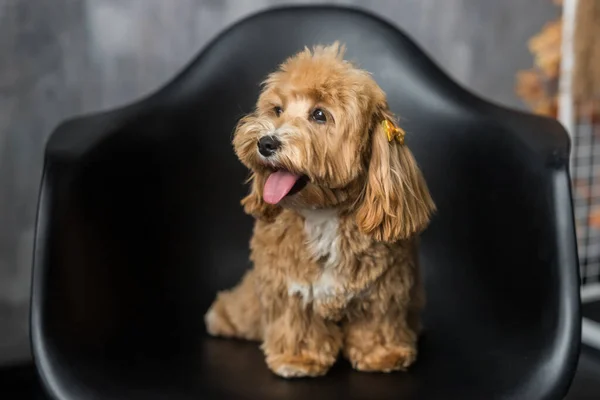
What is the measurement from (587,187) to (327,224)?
4.43 ft

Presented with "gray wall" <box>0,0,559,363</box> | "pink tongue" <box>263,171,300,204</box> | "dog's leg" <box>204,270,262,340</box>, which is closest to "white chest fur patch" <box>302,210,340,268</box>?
"pink tongue" <box>263,171,300,204</box>

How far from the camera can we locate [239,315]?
1310 millimetres

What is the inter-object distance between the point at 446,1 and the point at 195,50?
73 cm

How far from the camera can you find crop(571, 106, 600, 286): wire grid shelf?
2.12 m

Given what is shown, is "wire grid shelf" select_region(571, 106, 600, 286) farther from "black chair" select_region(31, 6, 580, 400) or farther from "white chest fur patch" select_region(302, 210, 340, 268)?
"white chest fur patch" select_region(302, 210, 340, 268)

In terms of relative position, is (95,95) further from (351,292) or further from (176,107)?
(351,292)

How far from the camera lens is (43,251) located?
1176 mm

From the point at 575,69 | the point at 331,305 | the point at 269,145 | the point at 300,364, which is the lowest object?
the point at 300,364

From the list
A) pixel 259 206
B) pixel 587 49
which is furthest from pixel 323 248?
pixel 587 49

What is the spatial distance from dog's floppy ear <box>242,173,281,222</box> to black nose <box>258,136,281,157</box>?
4.7 inches

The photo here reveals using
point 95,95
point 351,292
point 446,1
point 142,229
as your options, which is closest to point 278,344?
point 351,292

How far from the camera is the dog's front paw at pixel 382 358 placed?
1181 mm

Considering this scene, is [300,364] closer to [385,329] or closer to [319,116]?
[385,329]

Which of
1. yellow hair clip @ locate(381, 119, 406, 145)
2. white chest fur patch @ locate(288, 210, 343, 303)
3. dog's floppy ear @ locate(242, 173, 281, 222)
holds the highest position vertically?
yellow hair clip @ locate(381, 119, 406, 145)
